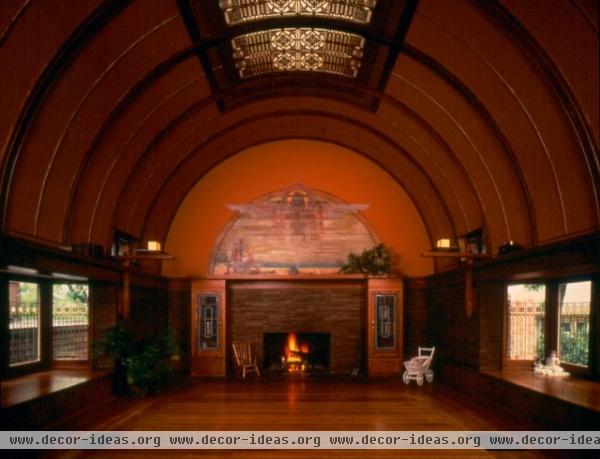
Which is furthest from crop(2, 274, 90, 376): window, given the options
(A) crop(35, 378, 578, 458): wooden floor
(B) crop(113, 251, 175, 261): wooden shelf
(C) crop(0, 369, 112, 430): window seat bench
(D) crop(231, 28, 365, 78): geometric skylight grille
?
(D) crop(231, 28, 365, 78): geometric skylight grille

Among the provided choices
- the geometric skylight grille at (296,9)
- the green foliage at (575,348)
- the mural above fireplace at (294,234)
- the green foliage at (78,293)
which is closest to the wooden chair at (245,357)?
the mural above fireplace at (294,234)

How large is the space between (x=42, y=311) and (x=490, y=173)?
819 centimetres

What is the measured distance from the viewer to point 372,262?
1411cm

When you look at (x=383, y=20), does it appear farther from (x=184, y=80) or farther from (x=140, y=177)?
(x=140, y=177)

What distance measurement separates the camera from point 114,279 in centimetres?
1062

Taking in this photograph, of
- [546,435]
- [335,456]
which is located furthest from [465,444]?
[335,456]

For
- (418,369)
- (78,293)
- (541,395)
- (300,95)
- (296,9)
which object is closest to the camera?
(541,395)

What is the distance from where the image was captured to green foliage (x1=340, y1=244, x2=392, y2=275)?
1405 cm

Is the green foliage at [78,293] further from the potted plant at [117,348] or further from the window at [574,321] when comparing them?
the window at [574,321]

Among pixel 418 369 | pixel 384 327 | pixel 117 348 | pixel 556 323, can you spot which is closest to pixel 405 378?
pixel 418 369

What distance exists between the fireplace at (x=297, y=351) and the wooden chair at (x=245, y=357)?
53 cm

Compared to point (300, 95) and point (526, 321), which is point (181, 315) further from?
point (526, 321)

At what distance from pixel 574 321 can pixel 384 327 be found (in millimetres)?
4965

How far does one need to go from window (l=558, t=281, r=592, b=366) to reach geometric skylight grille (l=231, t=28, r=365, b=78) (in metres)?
5.31
